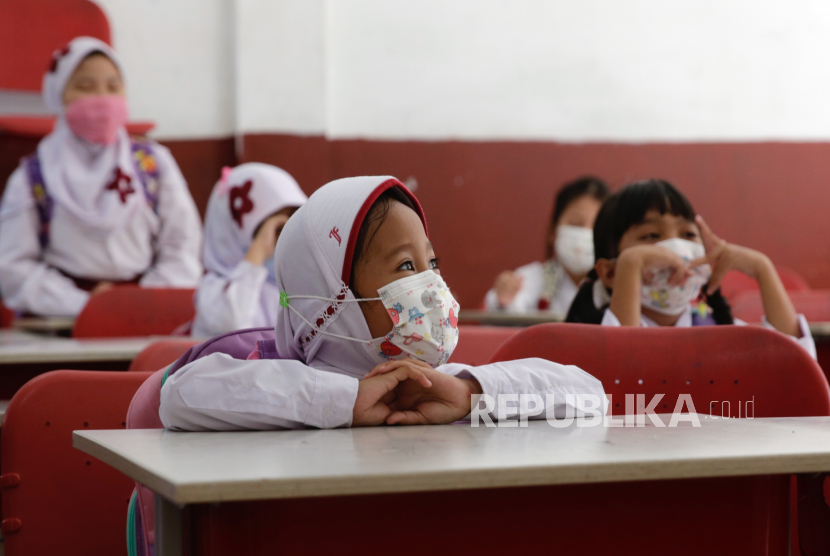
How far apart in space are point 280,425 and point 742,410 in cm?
80

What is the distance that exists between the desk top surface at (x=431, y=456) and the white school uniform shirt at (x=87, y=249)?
131 inches

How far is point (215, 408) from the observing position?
1.12 metres

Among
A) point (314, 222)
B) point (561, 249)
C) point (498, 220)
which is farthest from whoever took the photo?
point (498, 220)

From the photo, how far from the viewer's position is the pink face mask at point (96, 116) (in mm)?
4234

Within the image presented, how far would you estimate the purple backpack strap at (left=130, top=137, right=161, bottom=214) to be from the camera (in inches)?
175

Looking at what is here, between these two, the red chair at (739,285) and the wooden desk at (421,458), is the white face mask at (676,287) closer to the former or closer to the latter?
the wooden desk at (421,458)

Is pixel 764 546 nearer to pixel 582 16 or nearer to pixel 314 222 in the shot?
pixel 314 222

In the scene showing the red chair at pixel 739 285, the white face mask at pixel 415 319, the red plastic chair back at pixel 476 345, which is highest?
the white face mask at pixel 415 319

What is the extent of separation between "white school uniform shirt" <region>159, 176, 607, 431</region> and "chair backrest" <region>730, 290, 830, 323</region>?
2.05 m

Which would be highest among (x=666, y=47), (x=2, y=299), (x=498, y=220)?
(x=666, y=47)

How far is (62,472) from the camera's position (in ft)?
4.97

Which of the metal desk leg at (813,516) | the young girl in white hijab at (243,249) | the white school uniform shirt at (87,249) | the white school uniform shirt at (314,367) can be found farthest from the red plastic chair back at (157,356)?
the white school uniform shirt at (87,249)

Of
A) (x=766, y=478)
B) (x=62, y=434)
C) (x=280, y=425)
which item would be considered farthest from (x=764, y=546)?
(x=62, y=434)

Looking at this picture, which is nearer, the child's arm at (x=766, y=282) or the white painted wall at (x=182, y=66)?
the child's arm at (x=766, y=282)
